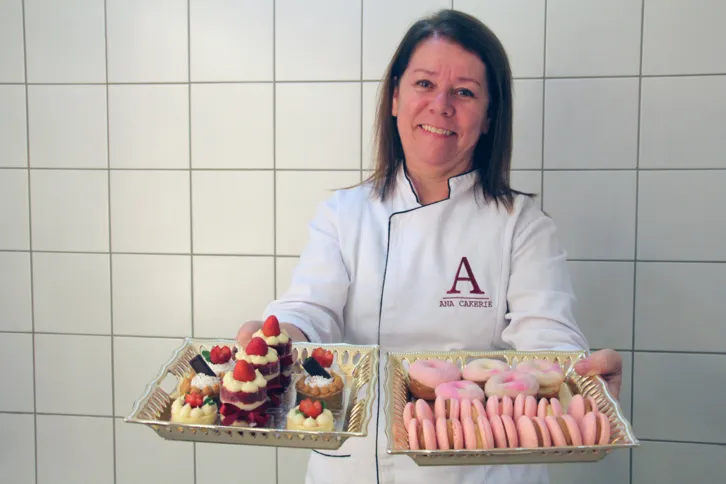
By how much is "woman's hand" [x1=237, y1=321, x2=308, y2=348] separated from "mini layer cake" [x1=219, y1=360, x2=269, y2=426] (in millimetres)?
179

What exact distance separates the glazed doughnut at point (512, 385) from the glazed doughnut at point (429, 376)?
0.07 metres

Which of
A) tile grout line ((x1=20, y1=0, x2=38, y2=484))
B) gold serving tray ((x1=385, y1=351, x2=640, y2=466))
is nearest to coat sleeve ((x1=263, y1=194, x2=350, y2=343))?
gold serving tray ((x1=385, y1=351, x2=640, y2=466))

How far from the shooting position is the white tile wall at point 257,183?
177cm

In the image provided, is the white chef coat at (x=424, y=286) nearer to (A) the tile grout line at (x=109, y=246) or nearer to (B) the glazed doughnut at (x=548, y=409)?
(B) the glazed doughnut at (x=548, y=409)

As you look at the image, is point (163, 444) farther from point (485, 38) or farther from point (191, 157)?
point (485, 38)

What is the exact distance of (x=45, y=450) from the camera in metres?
2.10

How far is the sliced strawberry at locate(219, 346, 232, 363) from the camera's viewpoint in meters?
1.17

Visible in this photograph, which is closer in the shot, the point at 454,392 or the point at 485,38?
the point at 454,392

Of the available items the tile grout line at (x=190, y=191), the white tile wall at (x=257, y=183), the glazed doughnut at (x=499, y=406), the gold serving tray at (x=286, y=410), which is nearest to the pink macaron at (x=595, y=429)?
the glazed doughnut at (x=499, y=406)

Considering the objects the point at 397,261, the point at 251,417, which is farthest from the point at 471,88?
the point at 251,417

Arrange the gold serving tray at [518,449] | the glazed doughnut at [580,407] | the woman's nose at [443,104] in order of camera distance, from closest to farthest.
→ 1. the gold serving tray at [518,449]
2. the glazed doughnut at [580,407]
3. the woman's nose at [443,104]

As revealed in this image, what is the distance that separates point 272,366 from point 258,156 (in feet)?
3.16

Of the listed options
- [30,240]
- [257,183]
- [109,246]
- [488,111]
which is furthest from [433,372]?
[30,240]

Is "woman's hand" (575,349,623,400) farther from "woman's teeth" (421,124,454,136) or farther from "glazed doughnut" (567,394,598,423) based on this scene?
"woman's teeth" (421,124,454,136)
